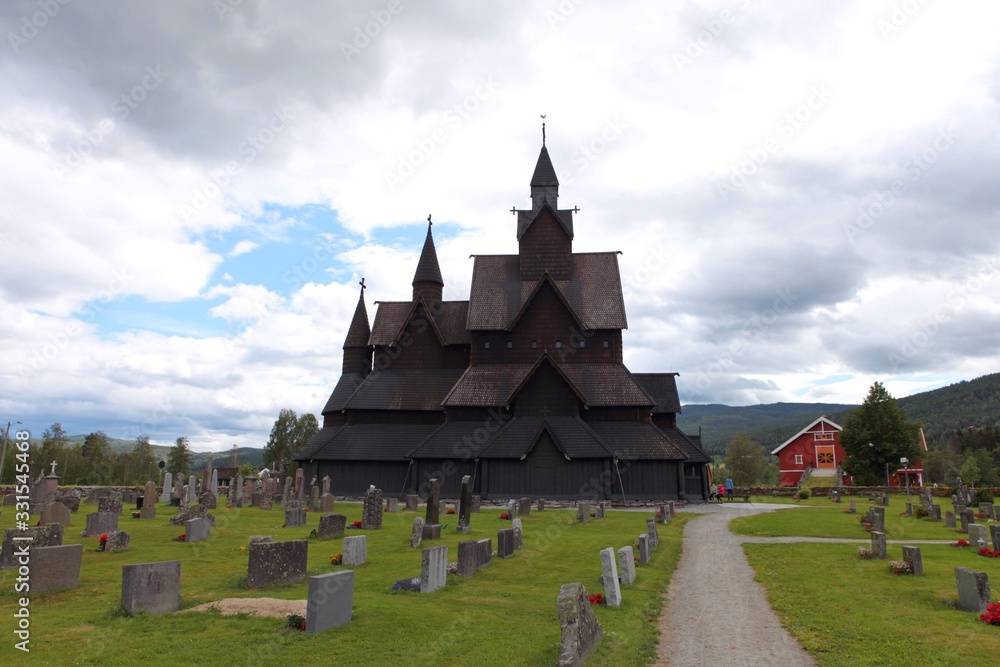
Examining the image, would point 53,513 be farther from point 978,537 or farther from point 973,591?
point 978,537

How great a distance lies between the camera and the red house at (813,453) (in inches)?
2571

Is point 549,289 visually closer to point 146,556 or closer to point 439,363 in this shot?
point 439,363

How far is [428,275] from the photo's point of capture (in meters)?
46.3

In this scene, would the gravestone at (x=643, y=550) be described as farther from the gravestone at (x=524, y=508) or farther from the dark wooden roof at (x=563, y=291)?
the dark wooden roof at (x=563, y=291)

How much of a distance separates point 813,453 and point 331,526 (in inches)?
2488

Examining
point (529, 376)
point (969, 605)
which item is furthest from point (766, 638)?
point (529, 376)

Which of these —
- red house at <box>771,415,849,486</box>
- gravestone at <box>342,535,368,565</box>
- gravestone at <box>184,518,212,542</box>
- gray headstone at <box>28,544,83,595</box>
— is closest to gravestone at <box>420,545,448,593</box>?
gravestone at <box>342,535,368,565</box>

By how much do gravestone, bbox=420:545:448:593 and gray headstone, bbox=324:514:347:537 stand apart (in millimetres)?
6883

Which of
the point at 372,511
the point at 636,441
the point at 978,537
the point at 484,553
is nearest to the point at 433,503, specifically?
the point at 372,511

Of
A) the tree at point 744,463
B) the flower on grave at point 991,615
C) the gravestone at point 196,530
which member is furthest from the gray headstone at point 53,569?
the tree at point 744,463

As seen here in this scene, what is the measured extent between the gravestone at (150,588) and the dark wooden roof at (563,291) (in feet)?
102

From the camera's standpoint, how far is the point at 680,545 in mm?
18922

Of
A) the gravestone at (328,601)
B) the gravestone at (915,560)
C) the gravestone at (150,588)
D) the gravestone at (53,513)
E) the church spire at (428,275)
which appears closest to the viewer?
the gravestone at (328,601)

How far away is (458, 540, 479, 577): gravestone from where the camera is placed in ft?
40.7
